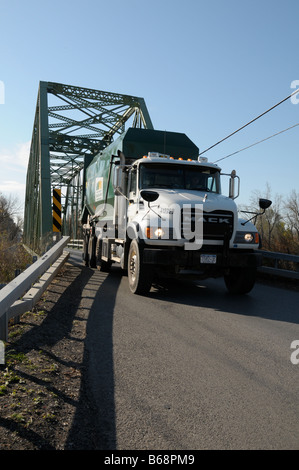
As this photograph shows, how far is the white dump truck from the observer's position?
744 cm

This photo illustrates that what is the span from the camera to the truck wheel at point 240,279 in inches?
320

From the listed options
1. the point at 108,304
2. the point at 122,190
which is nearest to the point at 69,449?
the point at 108,304

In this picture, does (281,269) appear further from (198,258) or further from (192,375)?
(192,375)

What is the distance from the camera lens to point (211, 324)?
5797 millimetres

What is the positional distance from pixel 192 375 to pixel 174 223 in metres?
3.92

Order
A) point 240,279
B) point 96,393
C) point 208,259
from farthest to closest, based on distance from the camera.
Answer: point 240,279, point 208,259, point 96,393

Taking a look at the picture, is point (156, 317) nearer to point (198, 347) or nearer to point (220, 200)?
point (198, 347)

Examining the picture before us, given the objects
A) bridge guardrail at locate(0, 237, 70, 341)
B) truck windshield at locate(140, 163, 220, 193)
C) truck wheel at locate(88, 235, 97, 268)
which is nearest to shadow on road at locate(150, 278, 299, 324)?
truck windshield at locate(140, 163, 220, 193)

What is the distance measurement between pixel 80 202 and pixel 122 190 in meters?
9.05

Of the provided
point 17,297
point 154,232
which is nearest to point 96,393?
point 17,297

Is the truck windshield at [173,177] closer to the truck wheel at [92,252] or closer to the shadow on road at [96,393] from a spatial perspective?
the shadow on road at [96,393]

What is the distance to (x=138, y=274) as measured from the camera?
7711mm

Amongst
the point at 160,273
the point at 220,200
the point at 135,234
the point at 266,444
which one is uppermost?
the point at 220,200

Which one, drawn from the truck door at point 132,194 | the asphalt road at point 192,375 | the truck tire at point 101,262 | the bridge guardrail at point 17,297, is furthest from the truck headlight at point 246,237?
the truck tire at point 101,262
